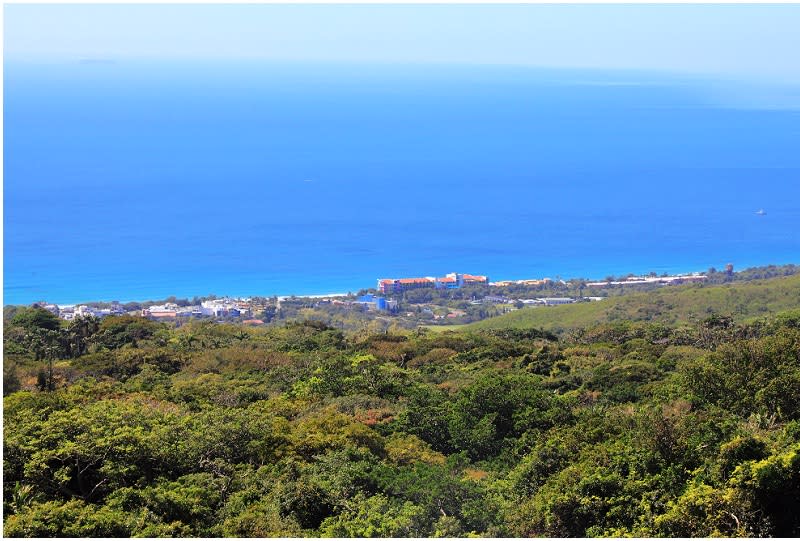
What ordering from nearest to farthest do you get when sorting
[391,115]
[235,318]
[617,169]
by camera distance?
[235,318], [617,169], [391,115]

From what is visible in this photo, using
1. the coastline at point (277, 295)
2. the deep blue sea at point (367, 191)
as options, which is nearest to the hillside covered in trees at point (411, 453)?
the coastline at point (277, 295)

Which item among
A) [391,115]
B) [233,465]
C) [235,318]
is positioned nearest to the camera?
[233,465]

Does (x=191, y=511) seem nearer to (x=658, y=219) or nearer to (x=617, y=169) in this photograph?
(x=658, y=219)

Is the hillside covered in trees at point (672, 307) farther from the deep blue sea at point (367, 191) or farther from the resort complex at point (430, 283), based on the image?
the deep blue sea at point (367, 191)

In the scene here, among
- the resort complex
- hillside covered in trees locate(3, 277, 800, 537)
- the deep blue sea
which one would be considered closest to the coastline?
the deep blue sea

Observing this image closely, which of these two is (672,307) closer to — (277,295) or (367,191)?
(277,295)

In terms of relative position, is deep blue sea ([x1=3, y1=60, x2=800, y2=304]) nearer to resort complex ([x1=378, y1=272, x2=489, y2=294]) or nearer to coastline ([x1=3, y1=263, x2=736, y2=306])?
coastline ([x1=3, y1=263, x2=736, y2=306])

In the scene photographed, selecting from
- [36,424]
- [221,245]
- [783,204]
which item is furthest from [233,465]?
[783,204]
